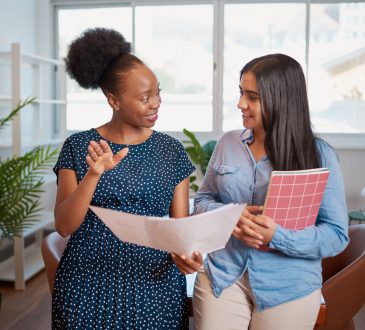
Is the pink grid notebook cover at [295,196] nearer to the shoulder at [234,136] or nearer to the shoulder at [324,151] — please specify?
the shoulder at [324,151]

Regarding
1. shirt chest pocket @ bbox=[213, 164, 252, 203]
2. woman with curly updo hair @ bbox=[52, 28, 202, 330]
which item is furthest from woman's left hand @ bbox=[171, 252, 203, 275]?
shirt chest pocket @ bbox=[213, 164, 252, 203]

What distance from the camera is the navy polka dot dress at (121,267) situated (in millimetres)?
1341

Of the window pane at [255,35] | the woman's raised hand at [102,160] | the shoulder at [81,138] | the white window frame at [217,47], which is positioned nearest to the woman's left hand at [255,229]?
the woman's raised hand at [102,160]

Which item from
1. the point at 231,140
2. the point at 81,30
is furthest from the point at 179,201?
the point at 81,30

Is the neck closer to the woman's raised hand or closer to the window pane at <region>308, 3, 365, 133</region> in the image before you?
the woman's raised hand

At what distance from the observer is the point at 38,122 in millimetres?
4152


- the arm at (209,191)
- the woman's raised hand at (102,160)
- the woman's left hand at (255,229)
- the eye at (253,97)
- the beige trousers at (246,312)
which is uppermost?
the eye at (253,97)

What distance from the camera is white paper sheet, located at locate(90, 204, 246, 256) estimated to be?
1.05m

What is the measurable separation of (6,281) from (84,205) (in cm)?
279

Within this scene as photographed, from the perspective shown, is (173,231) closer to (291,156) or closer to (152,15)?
(291,156)

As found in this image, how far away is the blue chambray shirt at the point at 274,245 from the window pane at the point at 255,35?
3.54 meters

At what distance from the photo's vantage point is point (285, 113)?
1.33 m

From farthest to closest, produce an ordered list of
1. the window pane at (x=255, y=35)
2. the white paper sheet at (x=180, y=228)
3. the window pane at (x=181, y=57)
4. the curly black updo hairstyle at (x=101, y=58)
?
the window pane at (x=181, y=57) < the window pane at (x=255, y=35) < the curly black updo hairstyle at (x=101, y=58) < the white paper sheet at (x=180, y=228)

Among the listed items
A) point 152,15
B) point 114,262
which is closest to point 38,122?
point 152,15
